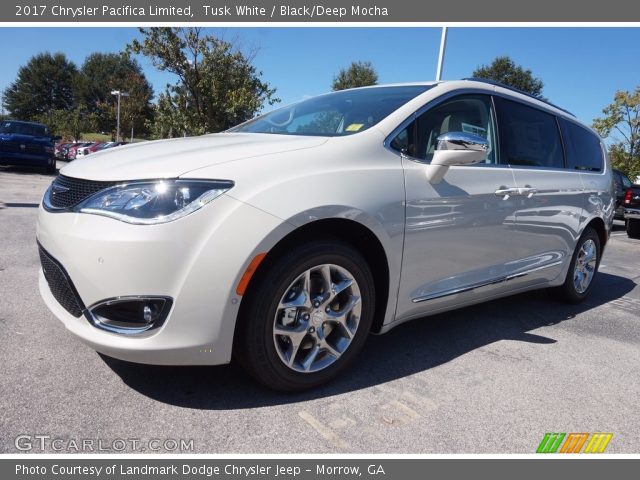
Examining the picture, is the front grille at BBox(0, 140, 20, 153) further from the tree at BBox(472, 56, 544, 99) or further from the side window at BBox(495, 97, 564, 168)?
the tree at BBox(472, 56, 544, 99)

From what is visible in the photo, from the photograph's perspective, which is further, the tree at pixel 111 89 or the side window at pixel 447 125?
the tree at pixel 111 89

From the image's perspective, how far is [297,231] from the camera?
218cm

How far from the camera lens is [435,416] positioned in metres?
2.24

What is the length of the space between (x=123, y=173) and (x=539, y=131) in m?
3.09

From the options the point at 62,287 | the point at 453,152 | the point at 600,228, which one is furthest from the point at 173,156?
the point at 600,228

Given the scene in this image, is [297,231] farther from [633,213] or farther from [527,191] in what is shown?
[633,213]

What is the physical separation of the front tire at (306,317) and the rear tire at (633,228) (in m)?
10.9

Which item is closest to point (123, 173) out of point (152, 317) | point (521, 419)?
point (152, 317)

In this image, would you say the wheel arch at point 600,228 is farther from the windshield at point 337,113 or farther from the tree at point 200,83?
the tree at point 200,83

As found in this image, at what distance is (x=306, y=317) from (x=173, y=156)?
987 mm

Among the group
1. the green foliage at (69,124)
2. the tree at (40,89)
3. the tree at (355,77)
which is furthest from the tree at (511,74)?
the tree at (40,89)

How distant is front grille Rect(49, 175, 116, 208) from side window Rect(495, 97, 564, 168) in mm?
2552

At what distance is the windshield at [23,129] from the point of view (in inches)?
583

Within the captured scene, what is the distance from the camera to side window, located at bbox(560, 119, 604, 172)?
4048 millimetres
